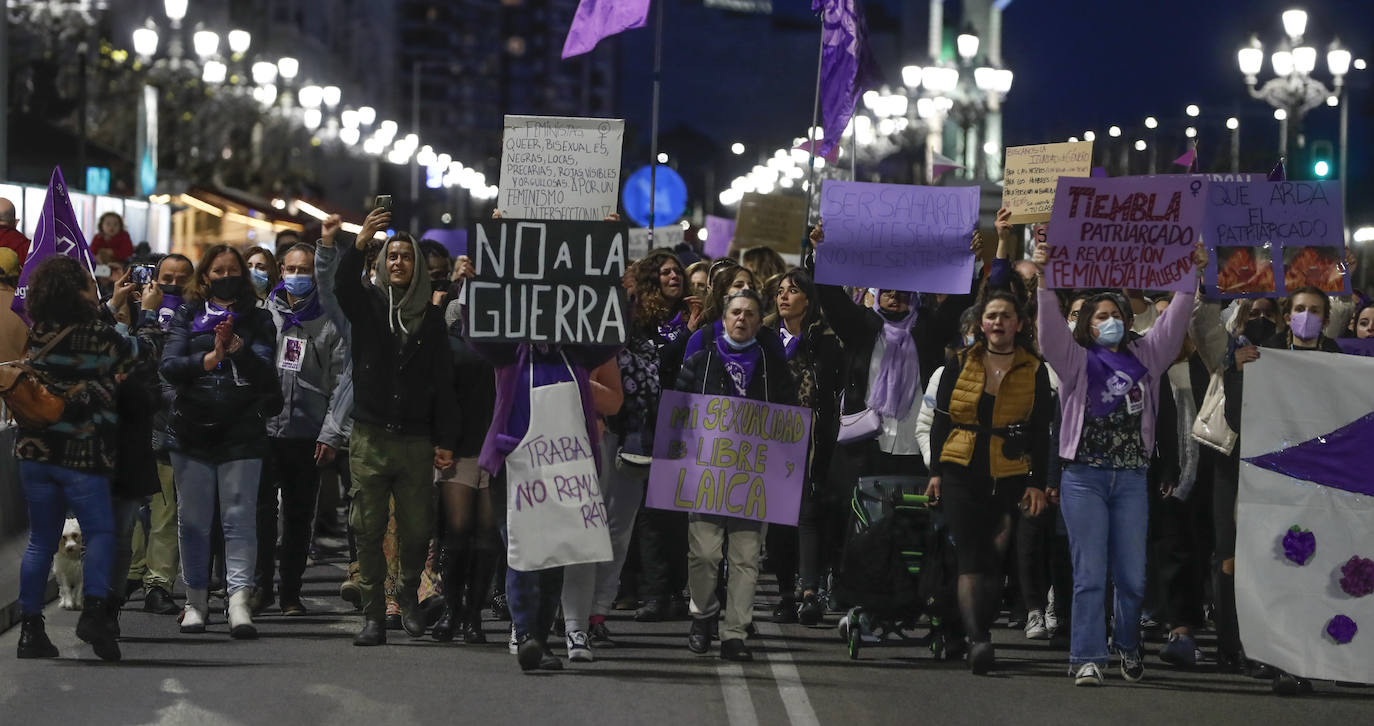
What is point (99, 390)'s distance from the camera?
31.4 feet

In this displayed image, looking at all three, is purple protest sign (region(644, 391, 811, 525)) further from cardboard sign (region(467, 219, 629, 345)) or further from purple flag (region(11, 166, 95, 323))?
purple flag (region(11, 166, 95, 323))

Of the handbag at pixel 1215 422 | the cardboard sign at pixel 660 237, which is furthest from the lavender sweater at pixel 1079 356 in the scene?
the cardboard sign at pixel 660 237

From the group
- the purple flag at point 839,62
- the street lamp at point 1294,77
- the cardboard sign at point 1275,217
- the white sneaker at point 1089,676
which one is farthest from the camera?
the street lamp at point 1294,77

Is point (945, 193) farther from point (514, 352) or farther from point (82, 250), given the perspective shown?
point (82, 250)

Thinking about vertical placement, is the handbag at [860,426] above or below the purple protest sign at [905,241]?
below

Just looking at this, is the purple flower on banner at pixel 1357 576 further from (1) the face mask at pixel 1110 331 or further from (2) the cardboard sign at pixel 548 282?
(2) the cardboard sign at pixel 548 282

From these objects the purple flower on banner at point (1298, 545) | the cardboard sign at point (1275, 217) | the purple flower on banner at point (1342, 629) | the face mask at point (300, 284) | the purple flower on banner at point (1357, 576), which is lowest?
the purple flower on banner at point (1342, 629)

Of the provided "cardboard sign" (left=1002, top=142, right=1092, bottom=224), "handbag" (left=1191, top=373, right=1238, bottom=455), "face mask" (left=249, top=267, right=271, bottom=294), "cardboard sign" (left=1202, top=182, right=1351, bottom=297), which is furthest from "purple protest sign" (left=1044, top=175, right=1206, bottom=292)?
"face mask" (left=249, top=267, right=271, bottom=294)

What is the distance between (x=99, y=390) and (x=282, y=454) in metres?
2.15

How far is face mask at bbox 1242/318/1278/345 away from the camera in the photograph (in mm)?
11242

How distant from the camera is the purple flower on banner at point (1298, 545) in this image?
9.30 meters

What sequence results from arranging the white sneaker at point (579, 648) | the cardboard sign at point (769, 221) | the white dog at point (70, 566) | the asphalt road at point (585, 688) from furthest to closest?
the cardboard sign at point (769, 221), the white dog at point (70, 566), the white sneaker at point (579, 648), the asphalt road at point (585, 688)

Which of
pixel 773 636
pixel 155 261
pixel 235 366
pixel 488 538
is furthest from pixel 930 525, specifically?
pixel 155 261

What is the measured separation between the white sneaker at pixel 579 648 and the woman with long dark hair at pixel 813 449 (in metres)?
2.03
